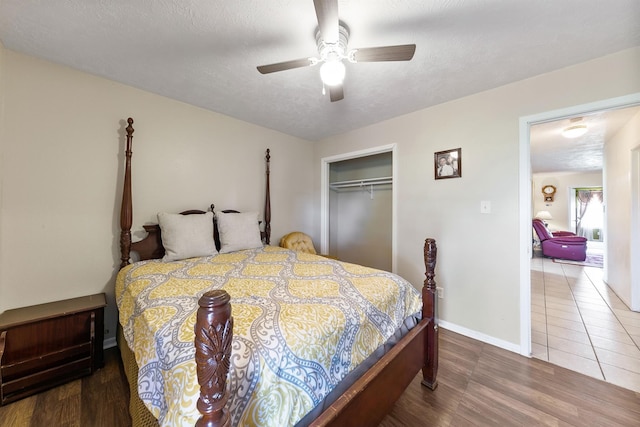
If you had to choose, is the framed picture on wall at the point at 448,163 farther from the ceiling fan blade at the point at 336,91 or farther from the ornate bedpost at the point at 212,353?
the ornate bedpost at the point at 212,353

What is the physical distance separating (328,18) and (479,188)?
6.62ft

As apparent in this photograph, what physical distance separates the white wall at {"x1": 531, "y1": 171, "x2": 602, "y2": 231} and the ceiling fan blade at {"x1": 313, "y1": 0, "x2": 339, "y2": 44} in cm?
906

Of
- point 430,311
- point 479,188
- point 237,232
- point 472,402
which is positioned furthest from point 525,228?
point 237,232

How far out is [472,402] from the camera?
156 centimetres

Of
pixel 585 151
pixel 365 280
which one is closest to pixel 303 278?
pixel 365 280

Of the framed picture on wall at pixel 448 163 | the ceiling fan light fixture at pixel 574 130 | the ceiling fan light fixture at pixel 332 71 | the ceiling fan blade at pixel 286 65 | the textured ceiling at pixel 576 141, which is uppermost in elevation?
the textured ceiling at pixel 576 141

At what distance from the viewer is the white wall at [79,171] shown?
1811mm

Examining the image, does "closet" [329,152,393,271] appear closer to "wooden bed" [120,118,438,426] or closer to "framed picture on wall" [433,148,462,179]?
"framed picture on wall" [433,148,462,179]

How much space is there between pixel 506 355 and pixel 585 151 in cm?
475

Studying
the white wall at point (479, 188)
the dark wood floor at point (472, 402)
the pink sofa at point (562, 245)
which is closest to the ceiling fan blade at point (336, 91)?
the white wall at point (479, 188)

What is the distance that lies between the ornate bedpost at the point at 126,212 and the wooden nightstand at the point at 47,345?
43 centimetres

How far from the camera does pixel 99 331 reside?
1.83 metres

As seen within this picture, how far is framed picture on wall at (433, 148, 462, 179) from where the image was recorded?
2.46 meters

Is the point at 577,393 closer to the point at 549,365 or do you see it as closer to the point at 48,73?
the point at 549,365
